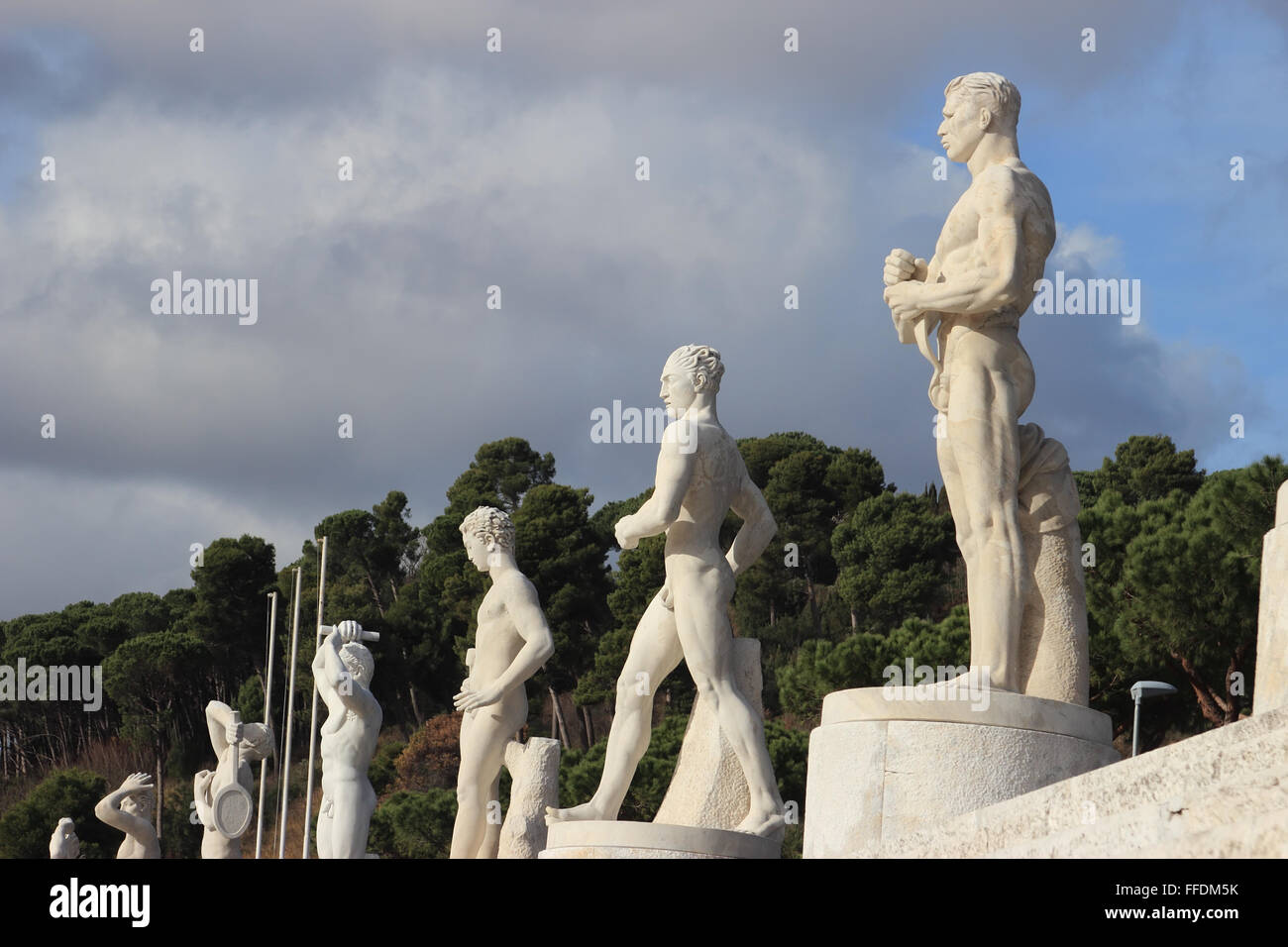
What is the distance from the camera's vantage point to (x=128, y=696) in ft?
159

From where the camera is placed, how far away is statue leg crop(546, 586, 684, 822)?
27.7ft

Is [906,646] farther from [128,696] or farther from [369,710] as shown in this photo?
[128,696]

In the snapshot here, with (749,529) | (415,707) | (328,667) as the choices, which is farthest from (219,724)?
(415,707)

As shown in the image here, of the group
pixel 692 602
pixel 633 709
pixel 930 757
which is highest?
pixel 692 602

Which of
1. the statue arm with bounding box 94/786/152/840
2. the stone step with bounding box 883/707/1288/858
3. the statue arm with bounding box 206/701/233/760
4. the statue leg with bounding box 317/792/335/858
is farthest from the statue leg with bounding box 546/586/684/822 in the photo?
the statue arm with bounding box 94/786/152/840

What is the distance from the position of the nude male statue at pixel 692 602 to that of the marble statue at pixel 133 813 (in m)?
8.09

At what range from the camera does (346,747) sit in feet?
37.1

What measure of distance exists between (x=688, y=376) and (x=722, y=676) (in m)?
1.64

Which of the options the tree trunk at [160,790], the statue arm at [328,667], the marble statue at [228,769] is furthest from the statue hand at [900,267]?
the tree trunk at [160,790]

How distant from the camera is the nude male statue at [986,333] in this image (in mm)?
A: 7949

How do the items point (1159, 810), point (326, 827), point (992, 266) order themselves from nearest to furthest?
point (1159, 810) < point (992, 266) < point (326, 827)

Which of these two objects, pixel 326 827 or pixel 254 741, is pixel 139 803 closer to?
pixel 254 741

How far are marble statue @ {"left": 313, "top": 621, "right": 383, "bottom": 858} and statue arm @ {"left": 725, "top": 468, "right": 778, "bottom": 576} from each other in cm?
328

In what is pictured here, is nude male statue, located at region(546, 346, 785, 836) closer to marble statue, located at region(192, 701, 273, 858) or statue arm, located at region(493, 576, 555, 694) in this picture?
statue arm, located at region(493, 576, 555, 694)
